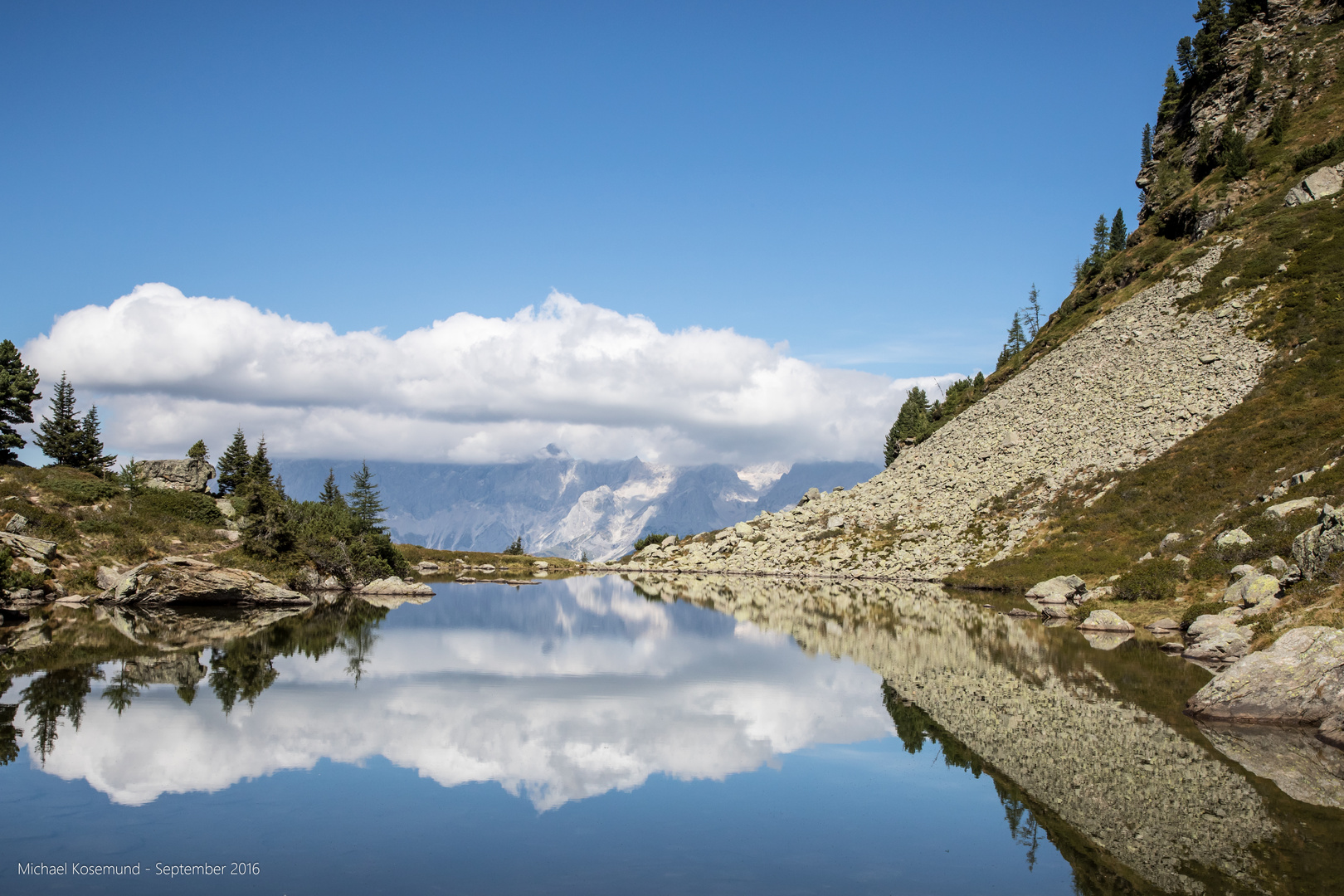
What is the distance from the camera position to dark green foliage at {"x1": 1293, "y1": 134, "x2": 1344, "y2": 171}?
97.5 m

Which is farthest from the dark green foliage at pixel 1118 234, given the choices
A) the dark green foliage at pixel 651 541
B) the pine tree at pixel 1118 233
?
the dark green foliage at pixel 651 541

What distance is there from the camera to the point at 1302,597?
1246 inches

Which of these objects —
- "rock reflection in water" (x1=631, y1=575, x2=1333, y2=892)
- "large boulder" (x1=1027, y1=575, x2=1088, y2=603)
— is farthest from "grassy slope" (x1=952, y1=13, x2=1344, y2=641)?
"rock reflection in water" (x1=631, y1=575, x2=1333, y2=892)

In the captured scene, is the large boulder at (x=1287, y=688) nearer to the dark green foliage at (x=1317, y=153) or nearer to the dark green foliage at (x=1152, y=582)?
the dark green foliage at (x=1152, y=582)

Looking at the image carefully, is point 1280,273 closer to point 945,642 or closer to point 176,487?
point 945,642

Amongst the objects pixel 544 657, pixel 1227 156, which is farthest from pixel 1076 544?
pixel 1227 156

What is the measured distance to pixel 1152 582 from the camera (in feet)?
158

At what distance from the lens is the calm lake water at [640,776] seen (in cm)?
1260

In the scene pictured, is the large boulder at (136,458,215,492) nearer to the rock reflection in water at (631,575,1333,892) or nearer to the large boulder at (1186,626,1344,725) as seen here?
the rock reflection in water at (631,575,1333,892)

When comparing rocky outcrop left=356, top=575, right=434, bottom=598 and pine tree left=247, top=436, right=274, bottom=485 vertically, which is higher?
pine tree left=247, top=436, right=274, bottom=485

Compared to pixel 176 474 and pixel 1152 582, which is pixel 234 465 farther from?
pixel 1152 582

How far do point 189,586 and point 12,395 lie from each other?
102ft

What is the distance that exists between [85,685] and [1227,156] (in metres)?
135

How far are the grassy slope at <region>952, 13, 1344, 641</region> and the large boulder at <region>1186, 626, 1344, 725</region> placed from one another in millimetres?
4252
